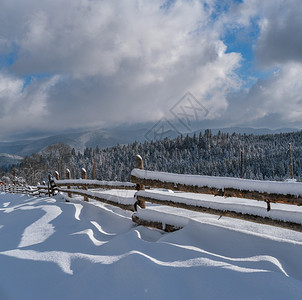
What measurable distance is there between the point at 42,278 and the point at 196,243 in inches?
80.6

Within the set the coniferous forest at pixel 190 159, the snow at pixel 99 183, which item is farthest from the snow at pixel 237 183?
the coniferous forest at pixel 190 159

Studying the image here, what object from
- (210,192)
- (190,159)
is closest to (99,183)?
(210,192)

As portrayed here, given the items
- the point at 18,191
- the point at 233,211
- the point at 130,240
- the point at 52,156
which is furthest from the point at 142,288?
the point at 52,156

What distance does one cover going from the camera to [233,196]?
309 centimetres

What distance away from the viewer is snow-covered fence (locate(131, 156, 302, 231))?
262cm

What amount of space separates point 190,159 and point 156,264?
115m

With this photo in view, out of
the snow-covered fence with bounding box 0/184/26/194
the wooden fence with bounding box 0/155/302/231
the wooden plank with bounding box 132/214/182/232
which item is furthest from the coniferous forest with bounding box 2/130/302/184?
the wooden plank with bounding box 132/214/182/232

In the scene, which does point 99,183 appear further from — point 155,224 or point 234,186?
point 234,186

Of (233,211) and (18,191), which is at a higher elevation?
(233,211)

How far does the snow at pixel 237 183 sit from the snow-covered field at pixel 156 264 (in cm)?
70

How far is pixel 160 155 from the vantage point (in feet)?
364

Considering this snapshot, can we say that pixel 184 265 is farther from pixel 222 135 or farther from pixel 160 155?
pixel 222 135

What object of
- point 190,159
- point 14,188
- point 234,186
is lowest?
point 190,159

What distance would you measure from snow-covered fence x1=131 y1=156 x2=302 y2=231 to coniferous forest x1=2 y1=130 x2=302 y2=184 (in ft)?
144
